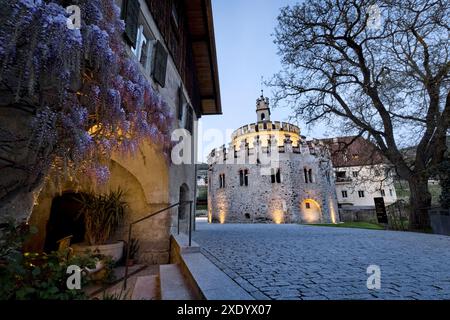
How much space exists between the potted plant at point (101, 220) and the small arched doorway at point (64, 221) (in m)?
0.94

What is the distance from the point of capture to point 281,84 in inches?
374

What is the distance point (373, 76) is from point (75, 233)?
11396mm

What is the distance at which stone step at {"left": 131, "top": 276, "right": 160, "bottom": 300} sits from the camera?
252 centimetres

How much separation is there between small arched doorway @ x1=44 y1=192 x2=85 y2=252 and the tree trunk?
10.6 metres

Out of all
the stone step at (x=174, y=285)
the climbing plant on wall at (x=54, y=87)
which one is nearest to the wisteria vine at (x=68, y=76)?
the climbing plant on wall at (x=54, y=87)

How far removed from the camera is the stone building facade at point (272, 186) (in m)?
18.9

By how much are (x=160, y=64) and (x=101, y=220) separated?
342 cm

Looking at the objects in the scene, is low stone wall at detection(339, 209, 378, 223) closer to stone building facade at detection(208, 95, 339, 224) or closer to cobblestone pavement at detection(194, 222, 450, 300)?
stone building facade at detection(208, 95, 339, 224)

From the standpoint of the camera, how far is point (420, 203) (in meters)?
7.62

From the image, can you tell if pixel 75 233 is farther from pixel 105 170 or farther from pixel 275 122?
pixel 275 122

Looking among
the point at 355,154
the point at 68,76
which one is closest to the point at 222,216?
the point at 355,154

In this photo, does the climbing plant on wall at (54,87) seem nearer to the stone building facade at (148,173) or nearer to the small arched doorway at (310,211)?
the stone building facade at (148,173)

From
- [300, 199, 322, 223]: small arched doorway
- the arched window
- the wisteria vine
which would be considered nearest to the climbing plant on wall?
the wisteria vine

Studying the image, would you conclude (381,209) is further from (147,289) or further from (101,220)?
(101,220)
